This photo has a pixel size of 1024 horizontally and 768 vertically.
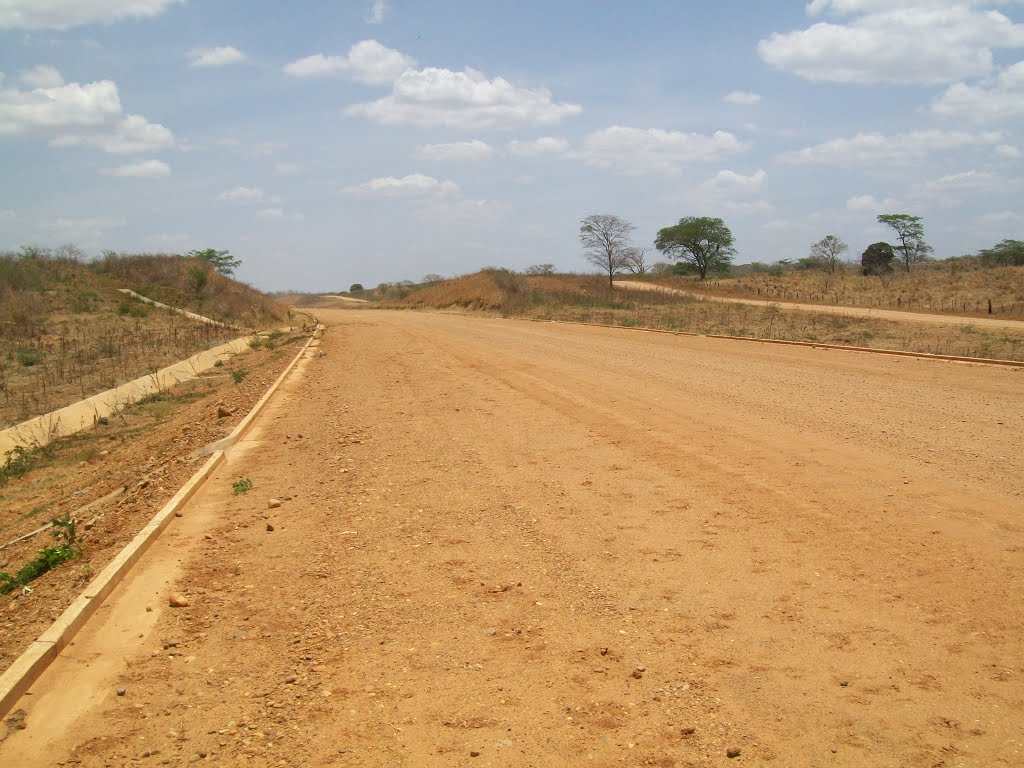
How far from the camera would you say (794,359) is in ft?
54.6

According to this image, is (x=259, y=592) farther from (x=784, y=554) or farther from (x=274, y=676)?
(x=784, y=554)

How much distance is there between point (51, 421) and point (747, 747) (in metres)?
15.8

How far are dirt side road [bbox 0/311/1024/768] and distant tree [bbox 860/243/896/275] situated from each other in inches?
2035

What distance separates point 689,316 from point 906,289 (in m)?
15.3

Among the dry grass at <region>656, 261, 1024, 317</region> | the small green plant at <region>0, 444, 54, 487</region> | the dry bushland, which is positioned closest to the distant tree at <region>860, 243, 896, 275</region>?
the dry grass at <region>656, 261, 1024, 317</region>

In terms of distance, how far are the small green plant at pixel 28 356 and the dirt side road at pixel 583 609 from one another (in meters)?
15.5

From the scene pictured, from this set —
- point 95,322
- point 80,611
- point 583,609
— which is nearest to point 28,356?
point 95,322

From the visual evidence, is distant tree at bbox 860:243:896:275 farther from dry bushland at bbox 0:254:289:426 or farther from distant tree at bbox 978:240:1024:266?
dry bushland at bbox 0:254:289:426

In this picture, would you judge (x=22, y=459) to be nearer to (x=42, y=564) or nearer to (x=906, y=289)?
(x=42, y=564)

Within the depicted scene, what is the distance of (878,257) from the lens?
5819 cm

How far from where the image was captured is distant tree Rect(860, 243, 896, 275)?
56.8 metres

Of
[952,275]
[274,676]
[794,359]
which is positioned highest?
[952,275]

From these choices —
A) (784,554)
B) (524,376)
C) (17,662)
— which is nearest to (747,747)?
(784,554)

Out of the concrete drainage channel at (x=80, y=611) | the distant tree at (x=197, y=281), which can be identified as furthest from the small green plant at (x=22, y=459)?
the distant tree at (x=197, y=281)
